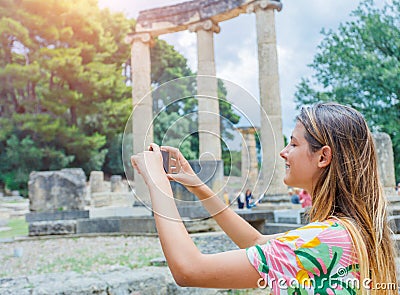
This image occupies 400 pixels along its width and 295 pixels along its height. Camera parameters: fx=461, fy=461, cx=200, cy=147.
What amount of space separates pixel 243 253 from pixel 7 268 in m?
6.92

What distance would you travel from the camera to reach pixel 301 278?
1.23 meters

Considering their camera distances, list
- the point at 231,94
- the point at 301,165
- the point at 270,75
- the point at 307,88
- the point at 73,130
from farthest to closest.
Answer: the point at 73,130 < the point at 307,88 < the point at 270,75 < the point at 231,94 < the point at 301,165

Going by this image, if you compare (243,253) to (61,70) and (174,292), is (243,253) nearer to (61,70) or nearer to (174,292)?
(174,292)

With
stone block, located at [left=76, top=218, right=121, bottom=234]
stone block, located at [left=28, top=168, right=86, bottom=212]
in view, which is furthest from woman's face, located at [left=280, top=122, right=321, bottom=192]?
stone block, located at [left=28, top=168, right=86, bottom=212]

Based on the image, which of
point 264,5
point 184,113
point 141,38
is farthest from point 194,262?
point 141,38

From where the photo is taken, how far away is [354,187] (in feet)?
4.55

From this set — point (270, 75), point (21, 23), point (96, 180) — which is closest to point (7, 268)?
point (270, 75)

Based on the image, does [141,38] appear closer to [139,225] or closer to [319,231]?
[139,225]

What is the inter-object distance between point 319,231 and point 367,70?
18521mm

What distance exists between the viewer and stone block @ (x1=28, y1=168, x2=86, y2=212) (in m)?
13.3

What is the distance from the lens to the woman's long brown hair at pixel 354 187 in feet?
4.43

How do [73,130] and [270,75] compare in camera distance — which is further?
[73,130]

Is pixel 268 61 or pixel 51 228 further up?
pixel 268 61

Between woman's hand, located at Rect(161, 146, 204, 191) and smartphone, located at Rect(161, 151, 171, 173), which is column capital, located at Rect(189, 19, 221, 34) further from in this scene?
smartphone, located at Rect(161, 151, 171, 173)
